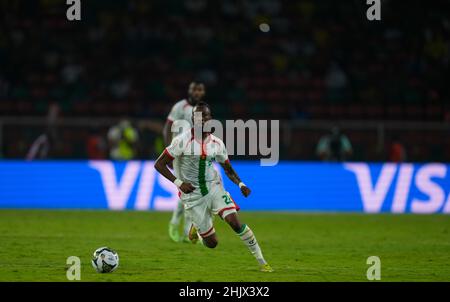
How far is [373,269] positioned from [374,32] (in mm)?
19809

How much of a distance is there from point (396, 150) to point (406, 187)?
9.52ft

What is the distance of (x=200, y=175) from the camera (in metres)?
12.1

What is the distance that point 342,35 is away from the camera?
3016 centimetres

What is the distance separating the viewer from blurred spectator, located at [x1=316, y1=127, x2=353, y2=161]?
24.6m

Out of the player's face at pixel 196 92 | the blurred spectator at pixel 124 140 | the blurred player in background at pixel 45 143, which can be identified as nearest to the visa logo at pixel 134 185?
the blurred player in background at pixel 45 143

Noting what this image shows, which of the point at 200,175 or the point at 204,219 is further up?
the point at 200,175

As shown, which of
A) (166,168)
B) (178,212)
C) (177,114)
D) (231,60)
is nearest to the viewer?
(166,168)

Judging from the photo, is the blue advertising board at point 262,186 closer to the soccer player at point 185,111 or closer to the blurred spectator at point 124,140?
the blurred spectator at point 124,140

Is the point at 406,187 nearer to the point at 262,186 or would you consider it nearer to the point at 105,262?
the point at 262,186

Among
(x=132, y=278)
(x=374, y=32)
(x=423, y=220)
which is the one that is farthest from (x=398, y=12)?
(x=132, y=278)

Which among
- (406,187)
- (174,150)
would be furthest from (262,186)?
(174,150)

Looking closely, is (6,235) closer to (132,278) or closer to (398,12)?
(132,278)

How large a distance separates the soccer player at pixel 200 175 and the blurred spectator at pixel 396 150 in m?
13.3

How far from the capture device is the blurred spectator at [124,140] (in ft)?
81.6
